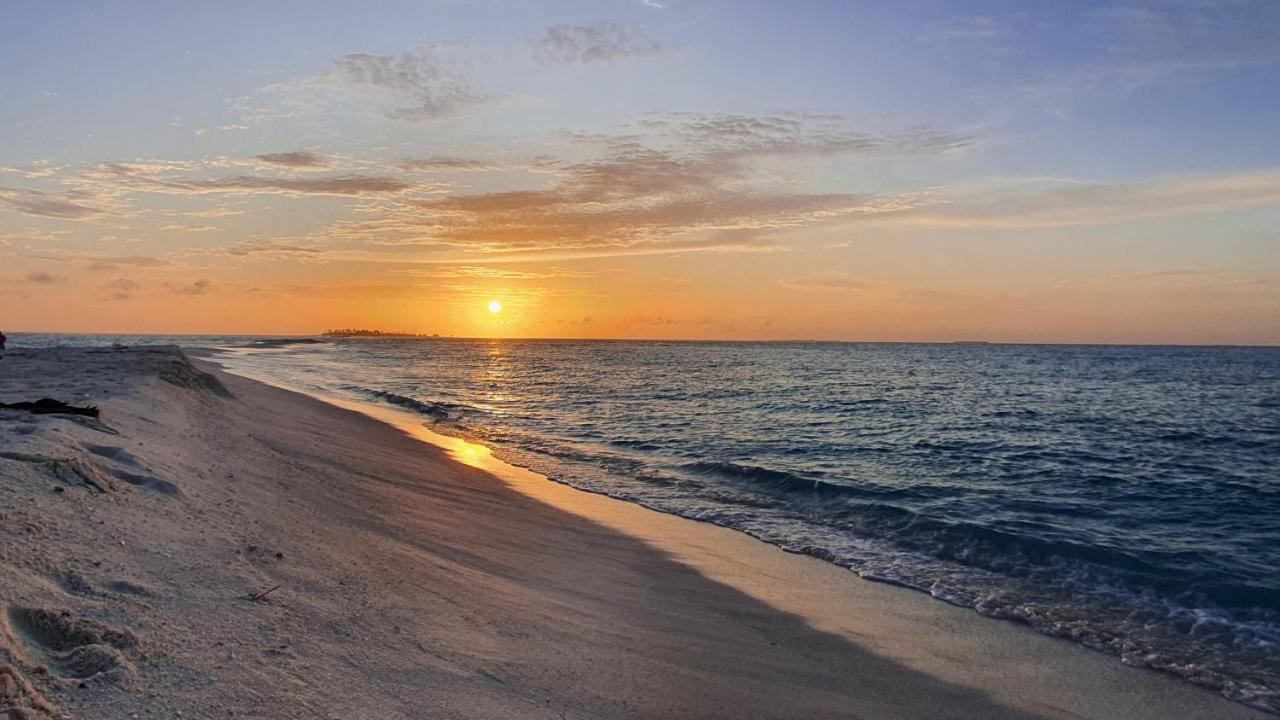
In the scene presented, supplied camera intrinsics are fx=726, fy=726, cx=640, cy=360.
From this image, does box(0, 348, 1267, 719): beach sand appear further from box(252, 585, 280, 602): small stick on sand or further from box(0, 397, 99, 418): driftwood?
box(0, 397, 99, 418): driftwood

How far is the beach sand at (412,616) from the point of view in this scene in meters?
4.72

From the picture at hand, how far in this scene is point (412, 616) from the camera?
668 cm

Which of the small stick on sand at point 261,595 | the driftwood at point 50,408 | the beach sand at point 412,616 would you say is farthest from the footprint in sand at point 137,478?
the small stick on sand at point 261,595

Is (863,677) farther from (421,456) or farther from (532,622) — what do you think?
(421,456)

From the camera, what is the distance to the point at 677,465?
21000 millimetres

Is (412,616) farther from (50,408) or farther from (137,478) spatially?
(50,408)

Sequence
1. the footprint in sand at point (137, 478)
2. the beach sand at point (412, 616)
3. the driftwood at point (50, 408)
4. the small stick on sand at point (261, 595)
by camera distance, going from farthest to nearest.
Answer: the driftwood at point (50, 408) → the footprint in sand at point (137, 478) → the small stick on sand at point (261, 595) → the beach sand at point (412, 616)

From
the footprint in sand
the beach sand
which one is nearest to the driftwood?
the beach sand

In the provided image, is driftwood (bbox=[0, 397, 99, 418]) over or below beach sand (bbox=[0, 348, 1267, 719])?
over

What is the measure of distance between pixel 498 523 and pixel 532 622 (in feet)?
16.4

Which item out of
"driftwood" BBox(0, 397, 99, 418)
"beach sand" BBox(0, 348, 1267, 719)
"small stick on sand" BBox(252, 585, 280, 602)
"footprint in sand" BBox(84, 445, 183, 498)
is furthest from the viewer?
"driftwood" BBox(0, 397, 99, 418)

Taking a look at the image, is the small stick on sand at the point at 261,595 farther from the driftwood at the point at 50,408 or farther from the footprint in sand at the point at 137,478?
the driftwood at the point at 50,408

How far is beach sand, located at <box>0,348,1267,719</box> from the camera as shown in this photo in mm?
4719

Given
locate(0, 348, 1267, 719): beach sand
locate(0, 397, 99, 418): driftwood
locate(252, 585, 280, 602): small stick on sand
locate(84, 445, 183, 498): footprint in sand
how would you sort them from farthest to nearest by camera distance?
locate(0, 397, 99, 418): driftwood < locate(84, 445, 183, 498): footprint in sand < locate(252, 585, 280, 602): small stick on sand < locate(0, 348, 1267, 719): beach sand
